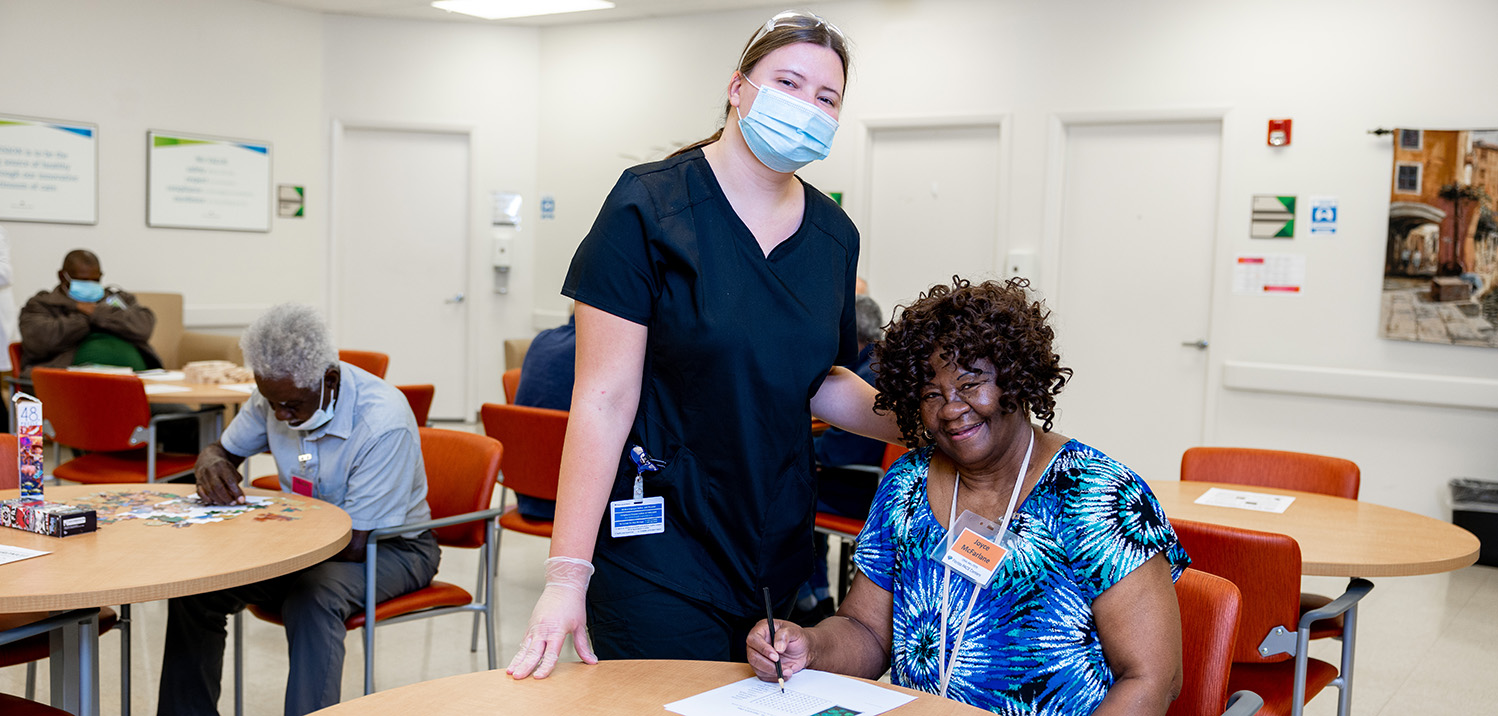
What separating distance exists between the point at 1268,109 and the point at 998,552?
5256 mm

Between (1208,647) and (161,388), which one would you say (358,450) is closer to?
(1208,647)

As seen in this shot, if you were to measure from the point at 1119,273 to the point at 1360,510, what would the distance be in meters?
3.65

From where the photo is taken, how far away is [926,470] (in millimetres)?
1773

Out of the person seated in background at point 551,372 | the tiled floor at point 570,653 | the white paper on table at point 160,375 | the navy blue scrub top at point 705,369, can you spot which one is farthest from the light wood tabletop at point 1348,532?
the white paper on table at point 160,375

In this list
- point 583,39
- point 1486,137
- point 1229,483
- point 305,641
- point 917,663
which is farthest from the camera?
point 583,39

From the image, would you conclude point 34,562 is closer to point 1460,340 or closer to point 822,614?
point 822,614

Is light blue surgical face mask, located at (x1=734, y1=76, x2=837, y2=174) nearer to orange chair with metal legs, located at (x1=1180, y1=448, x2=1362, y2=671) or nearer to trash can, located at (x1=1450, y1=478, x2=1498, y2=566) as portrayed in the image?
orange chair with metal legs, located at (x1=1180, y1=448, x2=1362, y2=671)

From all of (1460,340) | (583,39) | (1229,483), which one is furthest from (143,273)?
(1460,340)

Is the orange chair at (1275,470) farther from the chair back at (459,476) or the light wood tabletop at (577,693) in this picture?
the light wood tabletop at (577,693)

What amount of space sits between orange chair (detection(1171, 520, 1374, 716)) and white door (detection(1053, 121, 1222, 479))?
13.5ft

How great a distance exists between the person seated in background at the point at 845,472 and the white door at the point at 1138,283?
2.97 m

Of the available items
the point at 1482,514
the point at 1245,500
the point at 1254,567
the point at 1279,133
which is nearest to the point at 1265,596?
the point at 1254,567

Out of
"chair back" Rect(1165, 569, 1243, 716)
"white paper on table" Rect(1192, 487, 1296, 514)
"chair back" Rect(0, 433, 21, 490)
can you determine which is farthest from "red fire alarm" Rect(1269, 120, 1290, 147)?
"chair back" Rect(0, 433, 21, 490)

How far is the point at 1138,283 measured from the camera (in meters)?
6.51
